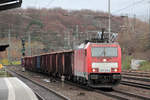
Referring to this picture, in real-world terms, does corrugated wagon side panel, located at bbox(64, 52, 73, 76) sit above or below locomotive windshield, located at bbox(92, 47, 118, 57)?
below

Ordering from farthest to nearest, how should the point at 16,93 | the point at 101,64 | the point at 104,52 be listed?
the point at 104,52
the point at 101,64
the point at 16,93

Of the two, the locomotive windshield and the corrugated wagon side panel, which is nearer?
the locomotive windshield

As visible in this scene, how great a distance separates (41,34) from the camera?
6894cm

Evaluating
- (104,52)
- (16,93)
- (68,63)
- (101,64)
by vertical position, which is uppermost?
(104,52)

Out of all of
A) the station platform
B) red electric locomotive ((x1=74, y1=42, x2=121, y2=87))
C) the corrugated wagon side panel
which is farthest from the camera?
the corrugated wagon side panel

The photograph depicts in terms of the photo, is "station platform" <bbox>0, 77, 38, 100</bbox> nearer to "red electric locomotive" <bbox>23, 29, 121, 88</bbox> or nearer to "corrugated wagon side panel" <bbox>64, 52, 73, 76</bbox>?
"red electric locomotive" <bbox>23, 29, 121, 88</bbox>

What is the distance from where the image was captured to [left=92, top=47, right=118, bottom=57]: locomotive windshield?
1905cm

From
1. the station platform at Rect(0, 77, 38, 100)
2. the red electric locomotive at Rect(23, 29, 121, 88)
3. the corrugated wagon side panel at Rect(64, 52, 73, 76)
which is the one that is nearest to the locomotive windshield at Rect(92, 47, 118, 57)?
the red electric locomotive at Rect(23, 29, 121, 88)

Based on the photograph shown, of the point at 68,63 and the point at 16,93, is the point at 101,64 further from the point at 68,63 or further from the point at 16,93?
the point at 68,63

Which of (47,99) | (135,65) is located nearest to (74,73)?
(47,99)

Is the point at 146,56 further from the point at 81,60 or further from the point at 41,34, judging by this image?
the point at 81,60

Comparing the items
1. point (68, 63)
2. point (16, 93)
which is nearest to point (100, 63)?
point (16, 93)

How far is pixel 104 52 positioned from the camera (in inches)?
756

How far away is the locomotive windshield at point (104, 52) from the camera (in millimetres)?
19047
